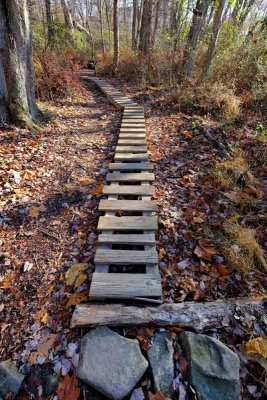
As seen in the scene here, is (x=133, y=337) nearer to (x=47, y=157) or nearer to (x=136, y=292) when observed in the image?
(x=136, y=292)

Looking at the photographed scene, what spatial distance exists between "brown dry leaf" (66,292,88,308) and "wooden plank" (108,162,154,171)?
2402 millimetres

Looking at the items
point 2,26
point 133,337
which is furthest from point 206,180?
point 2,26

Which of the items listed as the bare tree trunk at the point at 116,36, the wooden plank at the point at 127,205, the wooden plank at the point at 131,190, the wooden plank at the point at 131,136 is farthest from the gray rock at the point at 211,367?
the bare tree trunk at the point at 116,36

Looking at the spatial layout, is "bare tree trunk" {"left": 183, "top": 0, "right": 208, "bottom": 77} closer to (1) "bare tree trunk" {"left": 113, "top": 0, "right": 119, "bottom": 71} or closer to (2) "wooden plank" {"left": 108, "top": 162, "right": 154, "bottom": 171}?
(1) "bare tree trunk" {"left": 113, "top": 0, "right": 119, "bottom": 71}

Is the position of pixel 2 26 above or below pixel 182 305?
above

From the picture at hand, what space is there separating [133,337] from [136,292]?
0.39 meters

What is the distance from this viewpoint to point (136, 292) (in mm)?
2305

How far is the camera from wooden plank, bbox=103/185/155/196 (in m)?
3.65

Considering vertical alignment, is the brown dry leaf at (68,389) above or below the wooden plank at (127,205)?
below

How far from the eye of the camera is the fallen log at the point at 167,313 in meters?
2.07

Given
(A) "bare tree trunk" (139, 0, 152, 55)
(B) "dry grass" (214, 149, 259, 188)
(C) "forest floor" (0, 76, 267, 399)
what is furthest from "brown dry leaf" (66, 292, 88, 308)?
(A) "bare tree trunk" (139, 0, 152, 55)

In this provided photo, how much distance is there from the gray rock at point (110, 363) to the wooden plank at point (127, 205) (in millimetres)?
1646

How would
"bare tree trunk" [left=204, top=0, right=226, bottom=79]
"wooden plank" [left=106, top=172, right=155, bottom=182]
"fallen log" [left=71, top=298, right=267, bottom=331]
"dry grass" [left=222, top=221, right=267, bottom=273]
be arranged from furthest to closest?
"bare tree trunk" [left=204, top=0, right=226, bottom=79] < "wooden plank" [left=106, top=172, right=155, bottom=182] < "dry grass" [left=222, top=221, right=267, bottom=273] < "fallen log" [left=71, top=298, right=267, bottom=331]

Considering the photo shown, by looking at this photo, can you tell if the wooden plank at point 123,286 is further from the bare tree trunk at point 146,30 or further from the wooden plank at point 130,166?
the bare tree trunk at point 146,30
